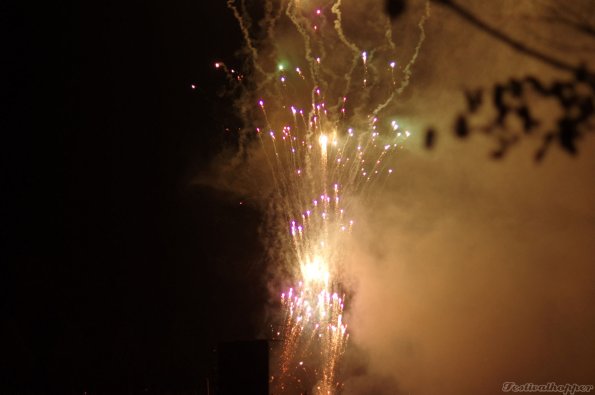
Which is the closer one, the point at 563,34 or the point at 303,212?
the point at 563,34

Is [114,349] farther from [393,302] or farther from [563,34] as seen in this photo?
[563,34]

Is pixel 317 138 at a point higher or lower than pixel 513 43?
lower

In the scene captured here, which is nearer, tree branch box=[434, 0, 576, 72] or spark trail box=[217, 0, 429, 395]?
tree branch box=[434, 0, 576, 72]

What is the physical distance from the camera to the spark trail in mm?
8172

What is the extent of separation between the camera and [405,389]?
33.7 feet

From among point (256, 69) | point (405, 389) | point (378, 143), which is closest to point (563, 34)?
point (378, 143)

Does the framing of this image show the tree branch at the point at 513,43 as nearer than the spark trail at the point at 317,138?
Yes

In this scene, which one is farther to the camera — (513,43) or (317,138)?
(317,138)

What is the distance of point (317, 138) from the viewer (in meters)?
8.86

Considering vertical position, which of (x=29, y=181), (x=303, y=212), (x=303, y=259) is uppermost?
(x=29, y=181)

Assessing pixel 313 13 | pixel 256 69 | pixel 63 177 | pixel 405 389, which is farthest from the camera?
pixel 405 389

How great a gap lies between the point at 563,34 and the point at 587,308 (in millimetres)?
4657

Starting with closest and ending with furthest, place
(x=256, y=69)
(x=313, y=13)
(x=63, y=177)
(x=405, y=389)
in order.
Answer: (x=313, y=13) → (x=256, y=69) → (x=63, y=177) → (x=405, y=389)

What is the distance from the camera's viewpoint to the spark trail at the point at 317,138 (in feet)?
26.8
